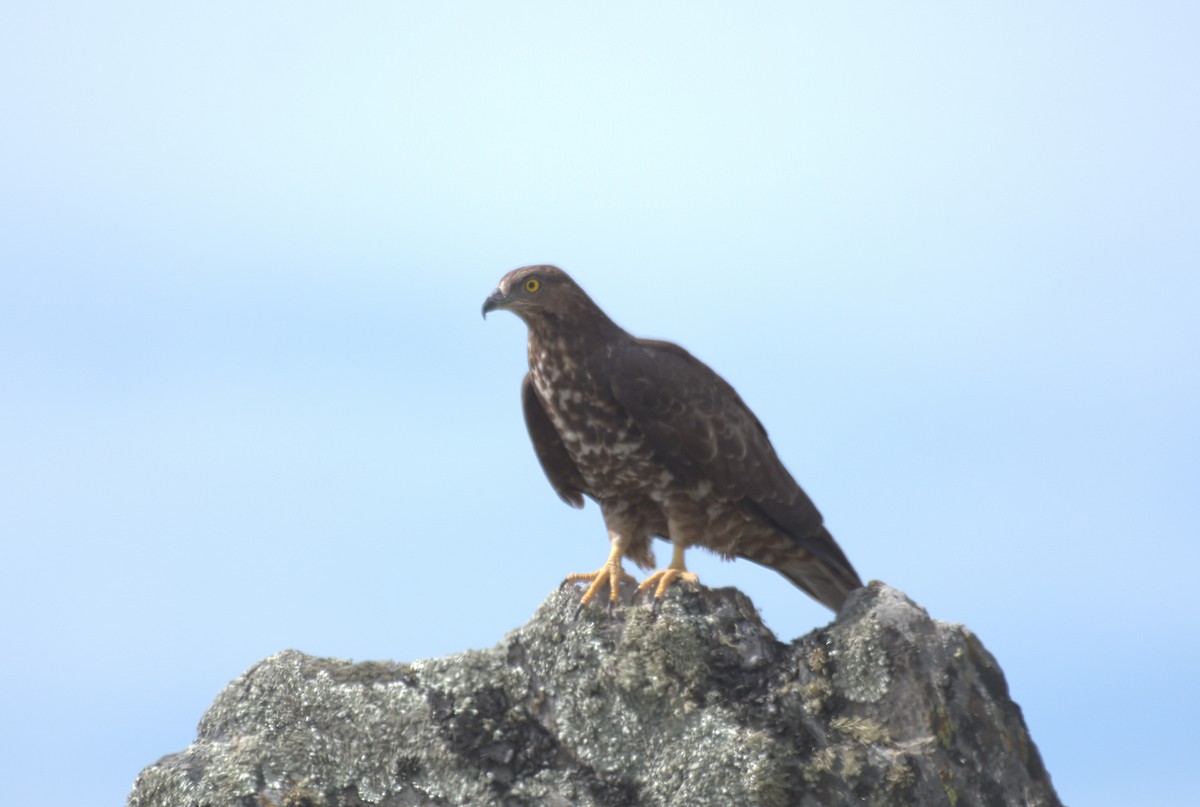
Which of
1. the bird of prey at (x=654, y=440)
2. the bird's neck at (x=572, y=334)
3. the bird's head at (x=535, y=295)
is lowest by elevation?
the bird of prey at (x=654, y=440)

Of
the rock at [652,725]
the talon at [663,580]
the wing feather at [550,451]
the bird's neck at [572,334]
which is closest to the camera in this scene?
the rock at [652,725]

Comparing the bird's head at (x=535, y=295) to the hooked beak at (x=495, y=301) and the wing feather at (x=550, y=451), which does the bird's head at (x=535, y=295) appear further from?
the wing feather at (x=550, y=451)

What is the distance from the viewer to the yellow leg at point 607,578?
655 cm

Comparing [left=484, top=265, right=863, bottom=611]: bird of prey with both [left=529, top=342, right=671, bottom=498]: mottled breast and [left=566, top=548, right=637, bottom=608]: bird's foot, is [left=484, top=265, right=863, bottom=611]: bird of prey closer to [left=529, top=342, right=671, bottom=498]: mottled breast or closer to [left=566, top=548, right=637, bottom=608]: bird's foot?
[left=529, top=342, right=671, bottom=498]: mottled breast

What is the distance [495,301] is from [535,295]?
0.75ft

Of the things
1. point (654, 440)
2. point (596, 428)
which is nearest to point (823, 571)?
point (654, 440)

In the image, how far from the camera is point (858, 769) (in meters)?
5.68

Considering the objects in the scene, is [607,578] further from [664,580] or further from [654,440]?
[654,440]

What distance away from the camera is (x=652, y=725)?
19.6 ft

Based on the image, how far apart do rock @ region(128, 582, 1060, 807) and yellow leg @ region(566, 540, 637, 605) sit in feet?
0.91

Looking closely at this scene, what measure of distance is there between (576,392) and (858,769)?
2.78m

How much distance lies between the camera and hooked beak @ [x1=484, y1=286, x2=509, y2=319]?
25.2 ft

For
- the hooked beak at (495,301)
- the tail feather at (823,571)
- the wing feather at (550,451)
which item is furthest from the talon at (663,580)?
the hooked beak at (495,301)

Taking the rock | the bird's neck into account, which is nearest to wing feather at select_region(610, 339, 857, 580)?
the bird's neck
